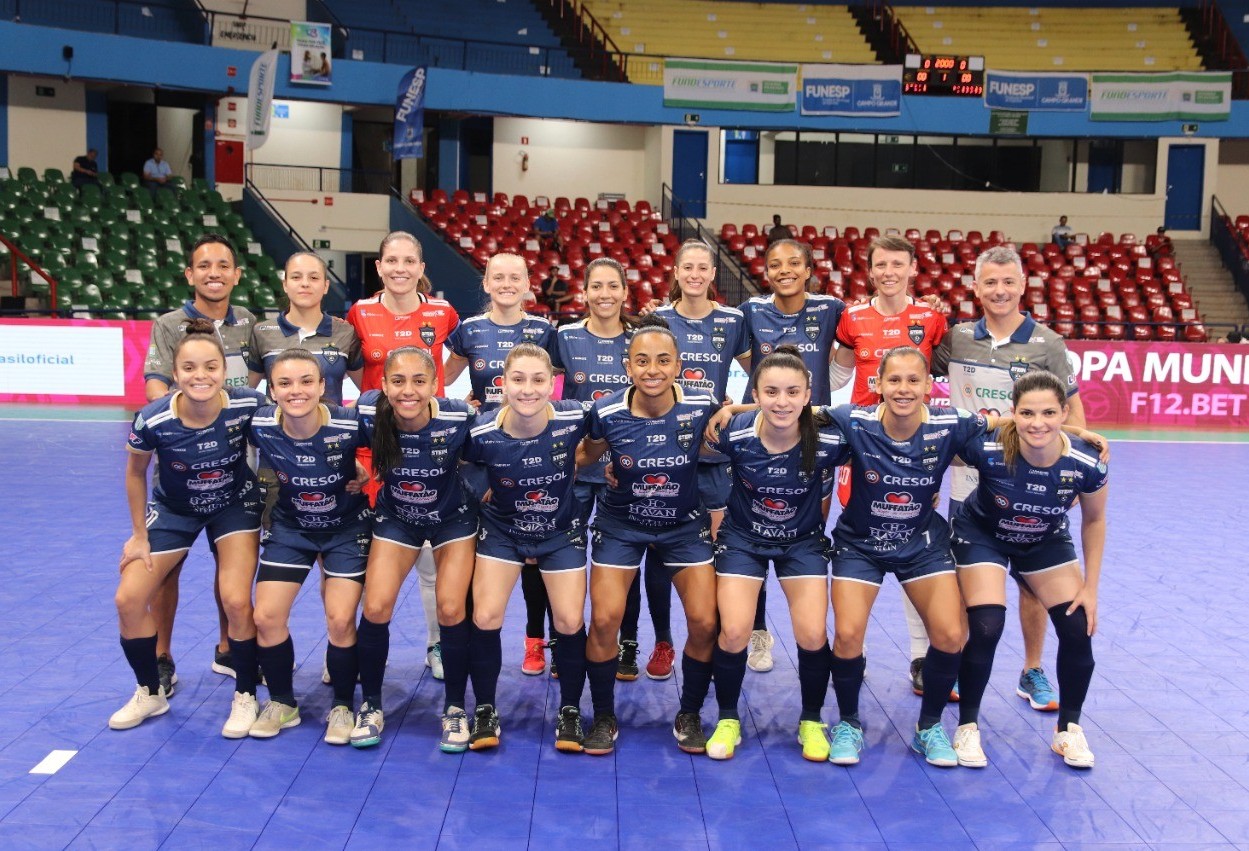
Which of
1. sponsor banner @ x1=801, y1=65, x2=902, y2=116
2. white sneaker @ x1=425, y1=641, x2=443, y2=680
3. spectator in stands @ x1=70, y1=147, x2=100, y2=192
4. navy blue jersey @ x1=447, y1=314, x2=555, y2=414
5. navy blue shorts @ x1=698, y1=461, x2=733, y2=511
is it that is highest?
sponsor banner @ x1=801, y1=65, x2=902, y2=116

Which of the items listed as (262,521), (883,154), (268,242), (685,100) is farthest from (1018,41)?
(262,521)

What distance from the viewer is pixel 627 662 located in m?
5.72

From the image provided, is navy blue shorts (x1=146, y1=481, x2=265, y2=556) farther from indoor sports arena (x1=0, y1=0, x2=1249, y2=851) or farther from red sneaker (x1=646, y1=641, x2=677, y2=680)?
red sneaker (x1=646, y1=641, x2=677, y2=680)

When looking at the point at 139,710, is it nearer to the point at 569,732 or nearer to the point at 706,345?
the point at 569,732

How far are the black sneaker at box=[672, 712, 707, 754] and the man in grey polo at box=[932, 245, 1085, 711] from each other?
1640mm

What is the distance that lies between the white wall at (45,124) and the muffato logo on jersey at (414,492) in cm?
1937

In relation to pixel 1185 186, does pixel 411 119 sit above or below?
above

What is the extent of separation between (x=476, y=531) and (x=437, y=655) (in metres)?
0.99

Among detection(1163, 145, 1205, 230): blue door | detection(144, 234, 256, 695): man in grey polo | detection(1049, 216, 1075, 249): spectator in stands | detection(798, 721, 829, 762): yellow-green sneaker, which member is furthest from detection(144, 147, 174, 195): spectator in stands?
detection(1163, 145, 1205, 230): blue door

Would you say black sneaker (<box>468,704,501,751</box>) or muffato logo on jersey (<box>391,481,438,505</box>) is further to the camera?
muffato logo on jersey (<box>391,481,438,505</box>)

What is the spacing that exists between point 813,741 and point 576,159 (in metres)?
21.6

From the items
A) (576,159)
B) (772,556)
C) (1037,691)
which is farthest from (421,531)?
(576,159)

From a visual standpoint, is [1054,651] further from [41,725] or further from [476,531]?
[41,725]

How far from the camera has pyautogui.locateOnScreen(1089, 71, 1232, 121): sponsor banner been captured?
875 inches
